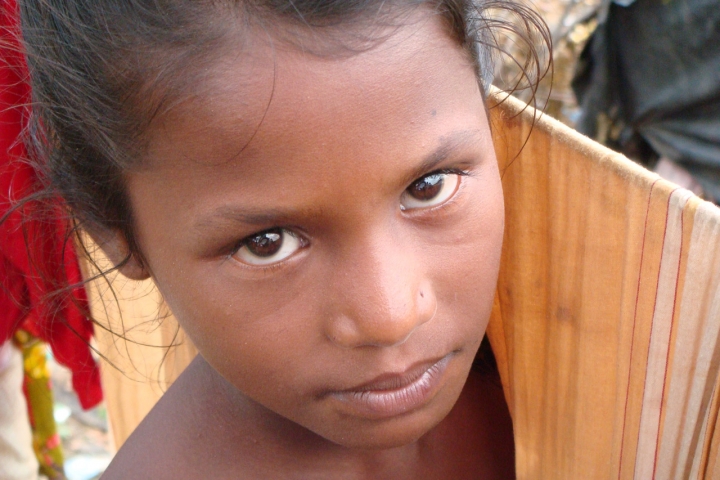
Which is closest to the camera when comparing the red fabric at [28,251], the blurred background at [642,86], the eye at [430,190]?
the eye at [430,190]

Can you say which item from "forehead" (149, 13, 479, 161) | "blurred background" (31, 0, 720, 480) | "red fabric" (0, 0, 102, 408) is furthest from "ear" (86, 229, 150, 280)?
"blurred background" (31, 0, 720, 480)

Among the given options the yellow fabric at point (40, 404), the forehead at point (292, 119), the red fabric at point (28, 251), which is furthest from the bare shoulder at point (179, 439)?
the yellow fabric at point (40, 404)

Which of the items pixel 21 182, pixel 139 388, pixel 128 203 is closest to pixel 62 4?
pixel 128 203

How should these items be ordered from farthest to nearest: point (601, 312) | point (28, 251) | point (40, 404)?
point (40, 404)
point (28, 251)
point (601, 312)

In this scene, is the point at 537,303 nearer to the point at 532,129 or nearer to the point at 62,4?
the point at 532,129

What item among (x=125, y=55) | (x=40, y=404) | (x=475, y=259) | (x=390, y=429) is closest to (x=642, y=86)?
(x=475, y=259)

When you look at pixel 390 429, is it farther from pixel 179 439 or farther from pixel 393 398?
pixel 179 439

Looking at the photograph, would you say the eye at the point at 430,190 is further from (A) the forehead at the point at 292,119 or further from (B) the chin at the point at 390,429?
(B) the chin at the point at 390,429

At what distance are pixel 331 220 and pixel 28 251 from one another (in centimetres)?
76

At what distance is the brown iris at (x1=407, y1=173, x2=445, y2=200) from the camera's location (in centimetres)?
87

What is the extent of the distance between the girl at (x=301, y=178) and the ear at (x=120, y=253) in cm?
1

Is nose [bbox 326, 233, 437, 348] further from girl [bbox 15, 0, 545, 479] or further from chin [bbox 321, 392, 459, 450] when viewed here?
chin [bbox 321, 392, 459, 450]

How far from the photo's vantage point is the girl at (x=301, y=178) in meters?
0.77

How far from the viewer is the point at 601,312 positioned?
39.9 inches
